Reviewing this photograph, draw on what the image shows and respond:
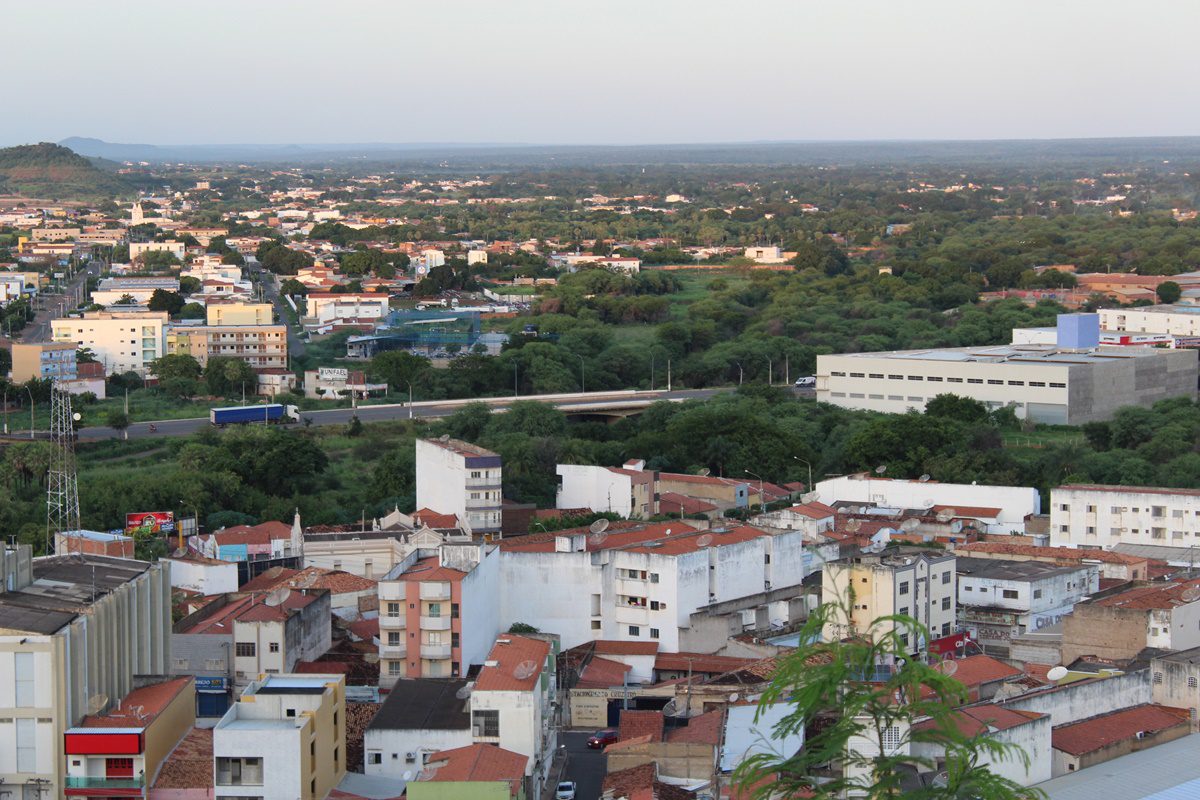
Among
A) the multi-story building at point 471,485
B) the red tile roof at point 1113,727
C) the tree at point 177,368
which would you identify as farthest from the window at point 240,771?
the tree at point 177,368

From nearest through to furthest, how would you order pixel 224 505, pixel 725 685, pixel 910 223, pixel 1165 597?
pixel 725 685
pixel 1165 597
pixel 224 505
pixel 910 223

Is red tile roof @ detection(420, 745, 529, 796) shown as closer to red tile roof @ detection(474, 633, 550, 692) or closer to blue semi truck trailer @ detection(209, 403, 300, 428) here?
red tile roof @ detection(474, 633, 550, 692)

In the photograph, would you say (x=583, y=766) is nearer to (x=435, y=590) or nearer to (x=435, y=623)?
(x=435, y=623)

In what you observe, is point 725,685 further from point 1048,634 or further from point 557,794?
point 1048,634

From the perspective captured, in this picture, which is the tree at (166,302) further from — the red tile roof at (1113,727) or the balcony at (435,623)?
the red tile roof at (1113,727)

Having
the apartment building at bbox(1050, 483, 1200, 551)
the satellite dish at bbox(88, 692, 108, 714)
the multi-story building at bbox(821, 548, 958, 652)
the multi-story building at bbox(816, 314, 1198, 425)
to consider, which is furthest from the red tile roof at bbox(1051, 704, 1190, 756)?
the multi-story building at bbox(816, 314, 1198, 425)

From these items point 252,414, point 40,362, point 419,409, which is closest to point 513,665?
point 252,414

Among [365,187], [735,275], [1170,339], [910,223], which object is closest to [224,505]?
[1170,339]
